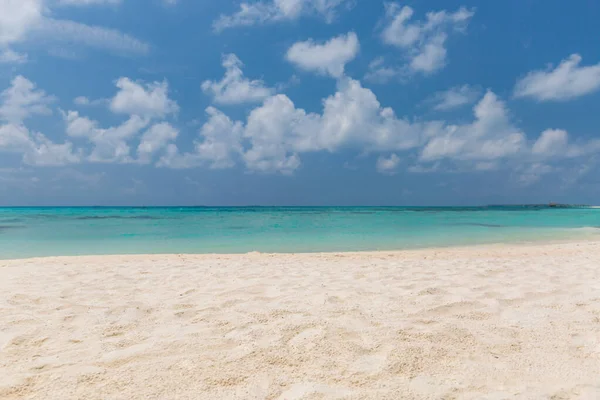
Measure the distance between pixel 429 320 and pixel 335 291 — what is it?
159cm

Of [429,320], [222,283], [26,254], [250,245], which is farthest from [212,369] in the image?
[26,254]

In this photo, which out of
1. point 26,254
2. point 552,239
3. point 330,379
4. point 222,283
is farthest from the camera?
point 552,239

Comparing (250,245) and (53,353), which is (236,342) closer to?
(53,353)

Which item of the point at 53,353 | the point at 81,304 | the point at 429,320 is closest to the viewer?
the point at 53,353

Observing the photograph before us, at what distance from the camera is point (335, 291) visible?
518cm

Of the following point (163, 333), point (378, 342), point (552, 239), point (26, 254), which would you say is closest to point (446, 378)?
point (378, 342)

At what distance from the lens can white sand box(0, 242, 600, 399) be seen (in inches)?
101

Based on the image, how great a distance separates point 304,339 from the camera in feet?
10.7

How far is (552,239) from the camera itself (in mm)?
15930

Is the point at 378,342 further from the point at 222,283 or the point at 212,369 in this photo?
the point at 222,283

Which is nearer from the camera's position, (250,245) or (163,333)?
(163,333)

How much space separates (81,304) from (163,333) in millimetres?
1775

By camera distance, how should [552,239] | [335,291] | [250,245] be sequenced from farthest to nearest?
[552,239] < [250,245] < [335,291]

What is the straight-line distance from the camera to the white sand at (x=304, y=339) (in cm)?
257
